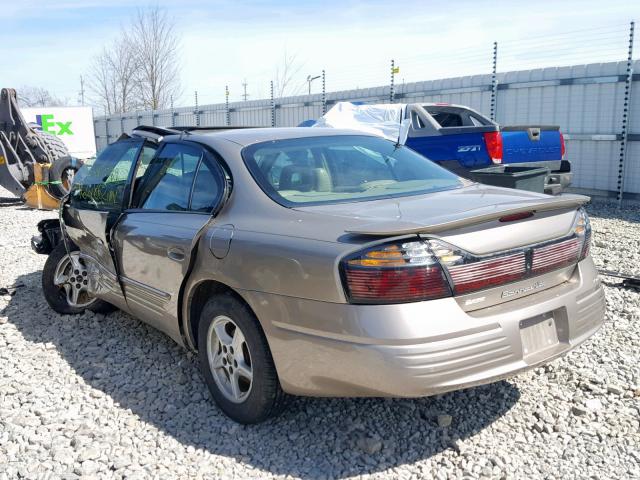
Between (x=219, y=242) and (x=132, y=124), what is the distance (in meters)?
25.6

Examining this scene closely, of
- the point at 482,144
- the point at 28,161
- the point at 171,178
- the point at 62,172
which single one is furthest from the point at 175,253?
the point at 28,161

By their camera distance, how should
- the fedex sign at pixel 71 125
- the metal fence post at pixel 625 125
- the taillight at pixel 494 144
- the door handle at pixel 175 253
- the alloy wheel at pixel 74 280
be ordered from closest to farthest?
1. the door handle at pixel 175 253
2. the alloy wheel at pixel 74 280
3. the taillight at pixel 494 144
4. the metal fence post at pixel 625 125
5. the fedex sign at pixel 71 125

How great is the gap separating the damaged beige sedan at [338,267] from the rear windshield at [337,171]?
0.5 inches

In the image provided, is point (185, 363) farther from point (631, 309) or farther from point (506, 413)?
point (631, 309)

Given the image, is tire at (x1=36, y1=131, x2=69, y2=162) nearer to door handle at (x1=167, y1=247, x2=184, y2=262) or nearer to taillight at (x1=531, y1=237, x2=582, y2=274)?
door handle at (x1=167, y1=247, x2=184, y2=262)

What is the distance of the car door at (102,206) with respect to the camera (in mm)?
4453

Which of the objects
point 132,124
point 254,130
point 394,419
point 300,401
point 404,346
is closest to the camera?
point 404,346

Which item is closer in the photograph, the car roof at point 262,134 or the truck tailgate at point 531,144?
the car roof at point 262,134

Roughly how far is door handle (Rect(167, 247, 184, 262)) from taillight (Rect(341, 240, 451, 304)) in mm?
1285

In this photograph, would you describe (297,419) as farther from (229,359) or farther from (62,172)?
(62,172)

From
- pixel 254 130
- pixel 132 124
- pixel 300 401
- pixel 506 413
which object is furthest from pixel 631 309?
pixel 132 124

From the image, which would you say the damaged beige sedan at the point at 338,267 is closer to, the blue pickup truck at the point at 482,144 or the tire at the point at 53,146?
the blue pickup truck at the point at 482,144

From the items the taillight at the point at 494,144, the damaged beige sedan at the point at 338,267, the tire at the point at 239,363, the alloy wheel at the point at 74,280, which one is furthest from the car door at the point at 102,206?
the taillight at the point at 494,144

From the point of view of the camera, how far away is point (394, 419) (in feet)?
11.1
